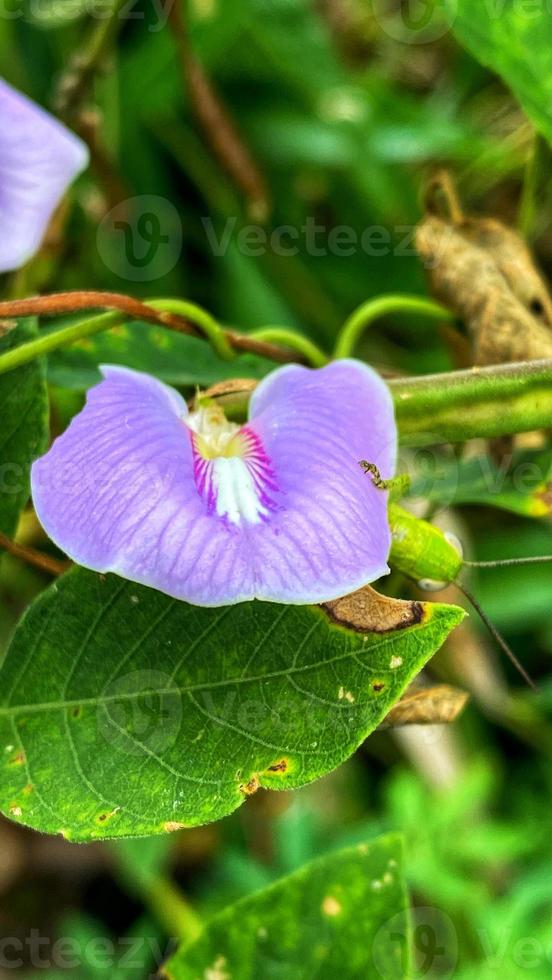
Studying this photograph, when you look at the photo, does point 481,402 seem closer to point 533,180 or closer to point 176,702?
point 176,702

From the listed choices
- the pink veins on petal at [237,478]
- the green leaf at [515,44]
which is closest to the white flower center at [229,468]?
the pink veins on petal at [237,478]

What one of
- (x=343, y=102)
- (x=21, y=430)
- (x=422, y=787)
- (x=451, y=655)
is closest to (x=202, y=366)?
(x=21, y=430)

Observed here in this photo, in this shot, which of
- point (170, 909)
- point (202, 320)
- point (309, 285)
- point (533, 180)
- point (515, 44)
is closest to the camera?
point (202, 320)

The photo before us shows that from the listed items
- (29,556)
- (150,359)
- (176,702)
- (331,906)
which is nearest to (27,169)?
(150,359)

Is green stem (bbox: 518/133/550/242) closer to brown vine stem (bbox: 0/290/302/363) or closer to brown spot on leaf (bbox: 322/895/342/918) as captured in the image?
brown vine stem (bbox: 0/290/302/363)

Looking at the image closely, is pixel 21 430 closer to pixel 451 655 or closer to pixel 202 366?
pixel 202 366

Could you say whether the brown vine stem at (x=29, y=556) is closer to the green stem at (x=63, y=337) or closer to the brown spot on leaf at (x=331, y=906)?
the green stem at (x=63, y=337)
